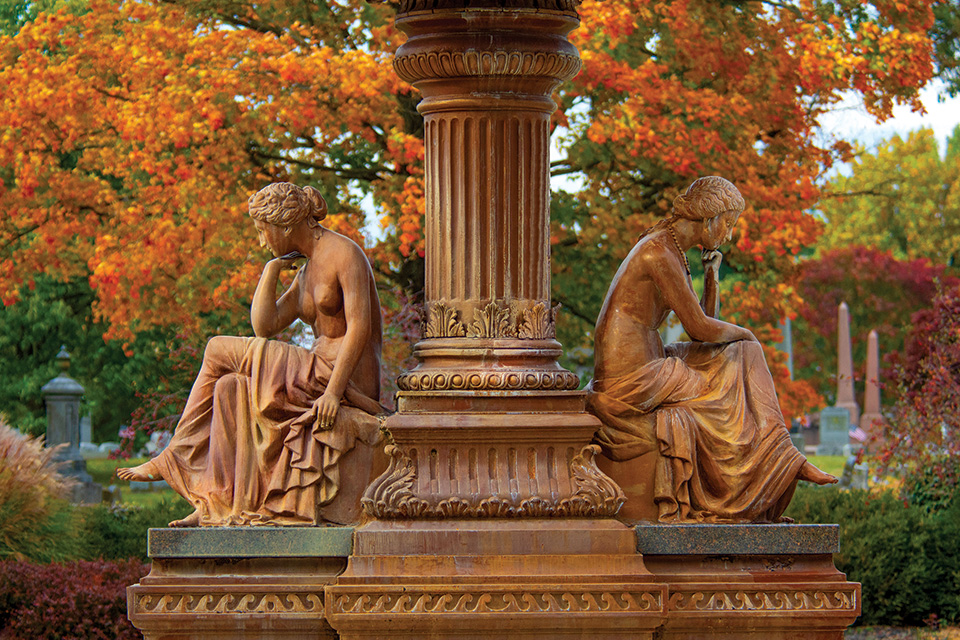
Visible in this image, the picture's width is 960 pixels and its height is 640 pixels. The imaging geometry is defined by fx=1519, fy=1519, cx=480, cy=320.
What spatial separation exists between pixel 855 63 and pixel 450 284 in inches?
328

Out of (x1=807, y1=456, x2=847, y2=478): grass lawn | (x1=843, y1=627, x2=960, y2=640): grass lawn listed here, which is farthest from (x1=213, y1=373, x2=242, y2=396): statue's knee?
(x1=807, y1=456, x2=847, y2=478): grass lawn

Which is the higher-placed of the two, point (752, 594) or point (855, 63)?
point (855, 63)

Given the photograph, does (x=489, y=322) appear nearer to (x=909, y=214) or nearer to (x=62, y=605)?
(x=62, y=605)

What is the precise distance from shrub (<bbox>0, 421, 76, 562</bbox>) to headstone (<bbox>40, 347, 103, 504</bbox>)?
9.46 metres

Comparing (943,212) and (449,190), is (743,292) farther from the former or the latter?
(943,212)

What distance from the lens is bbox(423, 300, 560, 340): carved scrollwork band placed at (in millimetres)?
7133

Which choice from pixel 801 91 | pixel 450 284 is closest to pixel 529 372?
pixel 450 284

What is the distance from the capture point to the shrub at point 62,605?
10172 millimetres

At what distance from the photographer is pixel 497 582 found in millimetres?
6715

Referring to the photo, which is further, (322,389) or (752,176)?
(752,176)

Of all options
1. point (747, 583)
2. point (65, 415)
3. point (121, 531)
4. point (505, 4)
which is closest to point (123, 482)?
point (65, 415)

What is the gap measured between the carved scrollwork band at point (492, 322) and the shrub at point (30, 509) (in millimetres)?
6320

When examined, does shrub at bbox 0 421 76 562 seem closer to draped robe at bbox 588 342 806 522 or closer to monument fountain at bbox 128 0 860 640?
monument fountain at bbox 128 0 860 640

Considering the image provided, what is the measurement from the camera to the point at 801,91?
15141 millimetres
